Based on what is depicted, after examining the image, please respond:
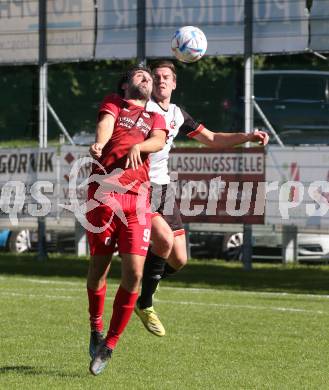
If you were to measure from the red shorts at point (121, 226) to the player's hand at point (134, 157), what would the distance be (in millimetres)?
399

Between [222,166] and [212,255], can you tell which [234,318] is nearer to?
[222,166]

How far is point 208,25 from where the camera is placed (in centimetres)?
2020

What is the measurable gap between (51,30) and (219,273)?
5.70 meters

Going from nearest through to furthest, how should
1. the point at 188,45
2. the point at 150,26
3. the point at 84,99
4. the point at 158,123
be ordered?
the point at 158,123
the point at 188,45
the point at 150,26
the point at 84,99

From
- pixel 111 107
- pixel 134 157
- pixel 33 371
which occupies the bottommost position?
pixel 33 371

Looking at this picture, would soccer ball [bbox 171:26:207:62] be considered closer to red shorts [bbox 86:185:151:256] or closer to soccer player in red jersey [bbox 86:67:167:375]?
soccer player in red jersey [bbox 86:67:167:375]

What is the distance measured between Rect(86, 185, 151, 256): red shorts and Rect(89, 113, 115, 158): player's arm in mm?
395

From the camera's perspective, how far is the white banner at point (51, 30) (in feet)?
70.1

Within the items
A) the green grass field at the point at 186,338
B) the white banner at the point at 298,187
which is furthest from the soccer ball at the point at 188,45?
the white banner at the point at 298,187

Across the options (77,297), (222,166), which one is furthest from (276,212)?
(77,297)

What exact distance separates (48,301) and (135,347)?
14.6 ft

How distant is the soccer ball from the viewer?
1248cm

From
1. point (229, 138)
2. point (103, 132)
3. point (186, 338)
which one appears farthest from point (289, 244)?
point (103, 132)

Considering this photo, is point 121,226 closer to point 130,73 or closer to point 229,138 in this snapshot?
point 130,73
